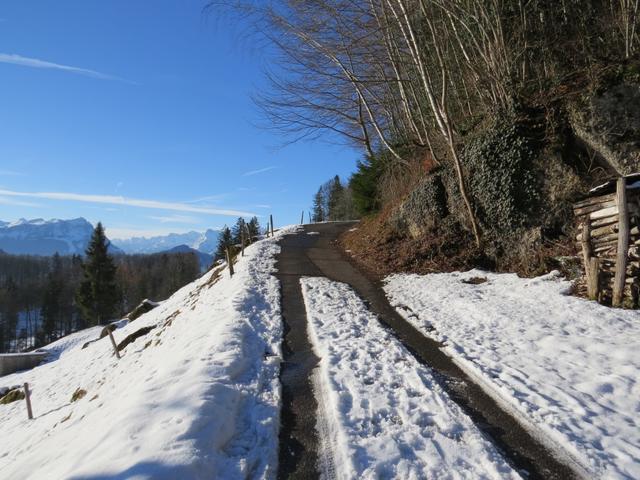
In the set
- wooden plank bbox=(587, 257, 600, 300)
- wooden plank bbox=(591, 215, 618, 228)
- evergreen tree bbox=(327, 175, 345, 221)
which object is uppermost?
evergreen tree bbox=(327, 175, 345, 221)

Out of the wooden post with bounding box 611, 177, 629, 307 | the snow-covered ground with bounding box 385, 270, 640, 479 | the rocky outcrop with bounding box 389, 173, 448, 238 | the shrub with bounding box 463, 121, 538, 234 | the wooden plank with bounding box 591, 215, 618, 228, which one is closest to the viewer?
the snow-covered ground with bounding box 385, 270, 640, 479

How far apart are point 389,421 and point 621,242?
20.2 feet

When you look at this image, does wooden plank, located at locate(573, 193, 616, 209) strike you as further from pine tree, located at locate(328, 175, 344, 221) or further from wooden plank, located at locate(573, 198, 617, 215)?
pine tree, located at locate(328, 175, 344, 221)

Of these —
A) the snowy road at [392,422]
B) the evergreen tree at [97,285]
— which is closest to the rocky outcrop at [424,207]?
the snowy road at [392,422]

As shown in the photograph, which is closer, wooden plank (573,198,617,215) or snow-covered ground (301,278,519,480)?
snow-covered ground (301,278,519,480)

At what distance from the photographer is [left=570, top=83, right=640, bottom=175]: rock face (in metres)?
9.34

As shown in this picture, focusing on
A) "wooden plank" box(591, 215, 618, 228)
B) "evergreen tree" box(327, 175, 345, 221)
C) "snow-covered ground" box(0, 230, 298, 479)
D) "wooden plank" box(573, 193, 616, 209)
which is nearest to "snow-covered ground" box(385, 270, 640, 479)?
"wooden plank" box(591, 215, 618, 228)

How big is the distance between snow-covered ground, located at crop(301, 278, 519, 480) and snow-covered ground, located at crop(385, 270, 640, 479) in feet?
2.93

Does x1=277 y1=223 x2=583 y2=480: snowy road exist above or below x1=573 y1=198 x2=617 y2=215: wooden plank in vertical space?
below

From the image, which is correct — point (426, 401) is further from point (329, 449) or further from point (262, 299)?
point (262, 299)

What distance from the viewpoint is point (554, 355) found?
19.1 feet

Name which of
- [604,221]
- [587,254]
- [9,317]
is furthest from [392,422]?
[9,317]

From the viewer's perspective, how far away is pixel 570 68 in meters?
11.6

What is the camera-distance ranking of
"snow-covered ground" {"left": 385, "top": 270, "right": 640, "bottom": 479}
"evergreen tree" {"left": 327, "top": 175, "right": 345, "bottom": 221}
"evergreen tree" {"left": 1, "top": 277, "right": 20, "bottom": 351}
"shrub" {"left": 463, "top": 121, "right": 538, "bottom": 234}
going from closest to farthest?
"snow-covered ground" {"left": 385, "top": 270, "right": 640, "bottom": 479} < "shrub" {"left": 463, "top": 121, "right": 538, "bottom": 234} < "evergreen tree" {"left": 327, "top": 175, "right": 345, "bottom": 221} < "evergreen tree" {"left": 1, "top": 277, "right": 20, "bottom": 351}
